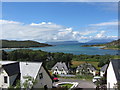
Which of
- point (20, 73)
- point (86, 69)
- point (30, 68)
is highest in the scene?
point (30, 68)

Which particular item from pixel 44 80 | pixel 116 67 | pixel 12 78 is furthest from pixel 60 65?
pixel 116 67

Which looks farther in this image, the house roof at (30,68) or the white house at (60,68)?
the white house at (60,68)

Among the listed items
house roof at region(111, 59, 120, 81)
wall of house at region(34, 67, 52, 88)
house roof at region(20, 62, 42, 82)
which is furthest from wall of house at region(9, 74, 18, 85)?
house roof at region(111, 59, 120, 81)

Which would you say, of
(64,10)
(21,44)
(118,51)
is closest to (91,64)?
(21,44)

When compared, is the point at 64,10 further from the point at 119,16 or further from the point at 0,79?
the point at 0,79

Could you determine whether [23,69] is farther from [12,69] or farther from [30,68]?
[12,69]

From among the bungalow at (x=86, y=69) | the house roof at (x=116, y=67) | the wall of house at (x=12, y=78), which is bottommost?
the bungalow at (x=86, y=69)

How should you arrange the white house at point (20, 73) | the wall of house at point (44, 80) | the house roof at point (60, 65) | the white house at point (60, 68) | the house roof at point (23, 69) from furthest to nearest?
the house roof at point (60, 65) → the white house at point (60, 68) → the wall of house at point (44, 80) → the house roof at point (23, 69) → the white house at point (20, 73)

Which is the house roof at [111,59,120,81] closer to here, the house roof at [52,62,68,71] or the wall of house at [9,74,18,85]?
the wall of house at [9,74,18,85]

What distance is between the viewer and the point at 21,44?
5816 mm

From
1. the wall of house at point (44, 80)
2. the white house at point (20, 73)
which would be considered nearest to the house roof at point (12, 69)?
the white house at point (20, 73)

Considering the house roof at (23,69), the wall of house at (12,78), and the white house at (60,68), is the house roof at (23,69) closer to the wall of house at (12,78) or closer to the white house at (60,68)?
the wall of house at (12,78)

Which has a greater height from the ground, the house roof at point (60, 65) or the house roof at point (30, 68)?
the house roof at point (30, 68)

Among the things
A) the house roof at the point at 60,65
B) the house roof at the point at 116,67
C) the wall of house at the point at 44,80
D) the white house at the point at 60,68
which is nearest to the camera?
the house roof at the point at 116,67
